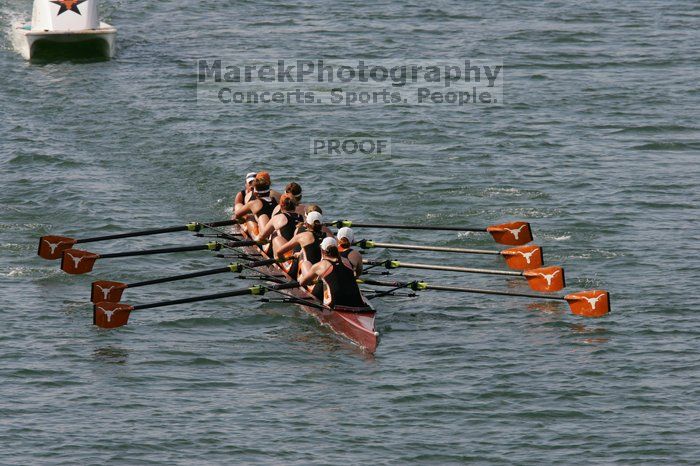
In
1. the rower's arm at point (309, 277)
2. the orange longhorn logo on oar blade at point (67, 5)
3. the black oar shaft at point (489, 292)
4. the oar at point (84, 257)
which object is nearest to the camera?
the rower's arm at point (309, 277)

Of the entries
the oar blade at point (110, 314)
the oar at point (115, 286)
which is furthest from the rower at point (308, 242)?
the oar blade at point (110, 314)

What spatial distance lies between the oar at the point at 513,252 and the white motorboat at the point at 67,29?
22327 millimetres

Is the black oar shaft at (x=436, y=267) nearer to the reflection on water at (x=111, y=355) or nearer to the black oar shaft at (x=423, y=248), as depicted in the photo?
the black oar shaft at (x=423, y=248)

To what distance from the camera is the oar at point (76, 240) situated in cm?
2766

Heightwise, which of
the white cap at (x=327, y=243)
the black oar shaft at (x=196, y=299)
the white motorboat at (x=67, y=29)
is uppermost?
the white motorboat at (x=67, y=29)

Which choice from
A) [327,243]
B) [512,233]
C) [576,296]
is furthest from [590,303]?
[327,243]

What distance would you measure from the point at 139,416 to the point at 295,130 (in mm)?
19585

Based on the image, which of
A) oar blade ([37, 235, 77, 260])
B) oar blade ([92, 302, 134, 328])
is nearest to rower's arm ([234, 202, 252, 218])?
oar blade ([37, 235, 77, 260])

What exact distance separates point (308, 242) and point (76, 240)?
5.96 metres

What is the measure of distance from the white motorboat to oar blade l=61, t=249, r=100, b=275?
67.2 feet

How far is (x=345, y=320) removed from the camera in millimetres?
23719

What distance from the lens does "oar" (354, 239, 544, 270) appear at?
2761 centimetres

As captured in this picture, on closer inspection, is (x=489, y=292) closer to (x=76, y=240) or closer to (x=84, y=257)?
(x=84, y=257)

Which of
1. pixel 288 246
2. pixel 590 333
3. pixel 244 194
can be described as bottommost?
pixel 590 333
